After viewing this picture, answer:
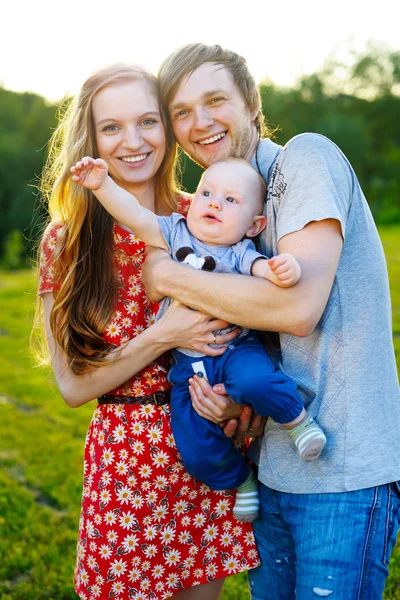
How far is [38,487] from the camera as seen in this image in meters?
5.06

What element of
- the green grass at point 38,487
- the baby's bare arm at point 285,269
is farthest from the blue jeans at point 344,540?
the green grass at point 38,487

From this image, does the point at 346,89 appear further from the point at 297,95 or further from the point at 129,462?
the point at 129,462

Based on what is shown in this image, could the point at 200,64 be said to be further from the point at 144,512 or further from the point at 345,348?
the point at 144,512

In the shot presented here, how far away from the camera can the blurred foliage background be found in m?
30.9

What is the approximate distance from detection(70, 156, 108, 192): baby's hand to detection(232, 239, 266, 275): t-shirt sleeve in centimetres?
51

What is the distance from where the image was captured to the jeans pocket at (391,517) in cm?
206

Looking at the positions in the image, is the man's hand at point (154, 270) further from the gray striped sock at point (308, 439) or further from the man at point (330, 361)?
the gray striped sock at point (308, 439)

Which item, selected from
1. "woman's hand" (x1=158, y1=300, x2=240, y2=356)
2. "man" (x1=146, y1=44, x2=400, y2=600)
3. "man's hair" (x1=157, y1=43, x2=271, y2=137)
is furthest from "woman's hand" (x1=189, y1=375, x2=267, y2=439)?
"man's hair" (x1=157, y1=43, x2=271, y2=137)

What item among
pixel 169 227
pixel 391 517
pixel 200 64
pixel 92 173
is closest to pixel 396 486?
pixel 391 517

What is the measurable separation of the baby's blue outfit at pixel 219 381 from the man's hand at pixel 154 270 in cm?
5

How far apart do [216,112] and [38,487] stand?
357cm

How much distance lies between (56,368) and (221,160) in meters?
1.03

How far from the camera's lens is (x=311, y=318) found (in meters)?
1.99

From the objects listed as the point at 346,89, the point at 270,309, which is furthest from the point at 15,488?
the point at 346,89
